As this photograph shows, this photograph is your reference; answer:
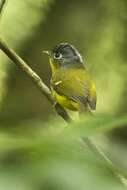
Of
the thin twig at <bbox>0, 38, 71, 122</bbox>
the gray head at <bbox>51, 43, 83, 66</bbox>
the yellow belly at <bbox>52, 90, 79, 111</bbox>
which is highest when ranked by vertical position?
the gray head at <bbox>51, 43, 83, 66</bbox>

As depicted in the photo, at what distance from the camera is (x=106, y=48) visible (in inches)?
138

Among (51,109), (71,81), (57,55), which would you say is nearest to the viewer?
(71,81)

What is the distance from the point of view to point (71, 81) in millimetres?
3285

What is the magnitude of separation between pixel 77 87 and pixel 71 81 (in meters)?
0.14

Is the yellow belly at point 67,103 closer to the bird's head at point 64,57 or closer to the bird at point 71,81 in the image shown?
the bird at point 71,81

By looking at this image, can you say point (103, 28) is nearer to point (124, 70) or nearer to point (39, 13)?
point (124, 70)

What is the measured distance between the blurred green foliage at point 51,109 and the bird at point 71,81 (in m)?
0.09

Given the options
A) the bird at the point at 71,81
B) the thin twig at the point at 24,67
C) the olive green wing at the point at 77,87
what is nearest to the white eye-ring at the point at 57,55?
the bird at the point at 71,81

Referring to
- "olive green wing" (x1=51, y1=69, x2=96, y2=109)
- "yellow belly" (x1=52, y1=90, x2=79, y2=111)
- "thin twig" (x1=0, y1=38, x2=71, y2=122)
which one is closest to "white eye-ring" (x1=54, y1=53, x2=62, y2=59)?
"olive green wing" (x1=51, y1=69, x2=96, y2=109)

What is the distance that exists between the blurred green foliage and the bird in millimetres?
88

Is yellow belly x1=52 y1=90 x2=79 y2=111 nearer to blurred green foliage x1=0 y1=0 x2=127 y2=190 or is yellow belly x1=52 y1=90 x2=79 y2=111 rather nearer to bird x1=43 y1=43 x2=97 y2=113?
bird x1=43 y1=43 x2=97 y2=113

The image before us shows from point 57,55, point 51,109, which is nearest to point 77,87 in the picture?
point 57,55

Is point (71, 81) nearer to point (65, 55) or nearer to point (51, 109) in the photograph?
point (65, 55)

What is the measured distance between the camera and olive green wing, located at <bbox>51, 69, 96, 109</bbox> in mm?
2969
